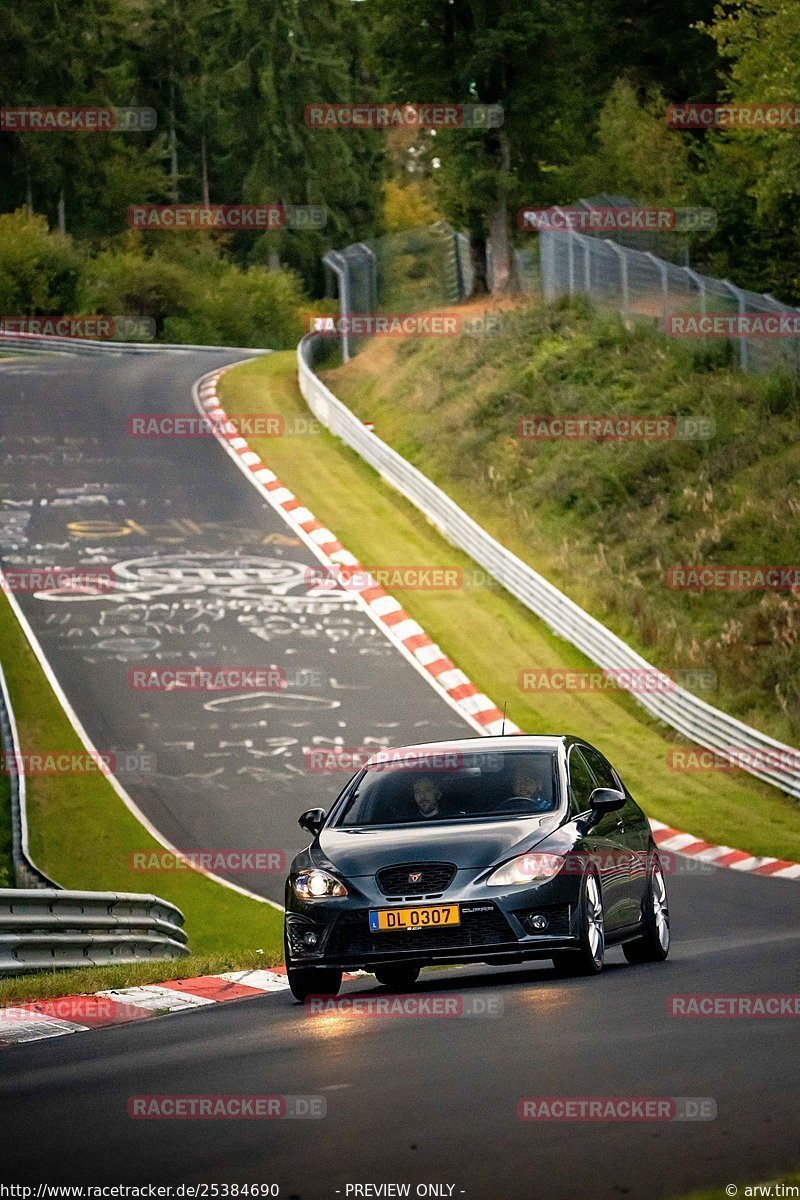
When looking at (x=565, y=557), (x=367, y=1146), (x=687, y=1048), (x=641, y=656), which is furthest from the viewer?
(x=565, y=557)

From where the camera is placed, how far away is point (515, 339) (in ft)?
145

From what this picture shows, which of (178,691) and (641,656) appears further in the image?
(641,656)

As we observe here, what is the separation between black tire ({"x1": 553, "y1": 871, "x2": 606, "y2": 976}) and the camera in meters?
11.2

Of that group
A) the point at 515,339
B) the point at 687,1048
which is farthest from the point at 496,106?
the point at 687,1048

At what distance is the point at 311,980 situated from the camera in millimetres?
Result: 11336

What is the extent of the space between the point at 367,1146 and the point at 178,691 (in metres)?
21.0

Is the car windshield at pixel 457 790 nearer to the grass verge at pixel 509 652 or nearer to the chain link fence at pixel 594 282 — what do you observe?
the grass verge at pixel 509 652

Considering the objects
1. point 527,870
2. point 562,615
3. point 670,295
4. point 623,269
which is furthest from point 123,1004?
point 623,269

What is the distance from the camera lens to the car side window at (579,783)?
1190 cm

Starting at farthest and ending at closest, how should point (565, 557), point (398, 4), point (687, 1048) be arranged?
point (398, 4) < point (565, 557) < point (687, 1048)

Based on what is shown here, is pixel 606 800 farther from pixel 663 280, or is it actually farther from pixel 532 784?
pixel 663 280

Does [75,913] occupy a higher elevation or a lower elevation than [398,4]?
lower

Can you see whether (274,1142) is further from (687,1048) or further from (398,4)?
(398,4)

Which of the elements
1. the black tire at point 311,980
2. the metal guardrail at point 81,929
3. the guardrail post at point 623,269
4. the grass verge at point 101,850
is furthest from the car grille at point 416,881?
the guardrail post at point 623,269
